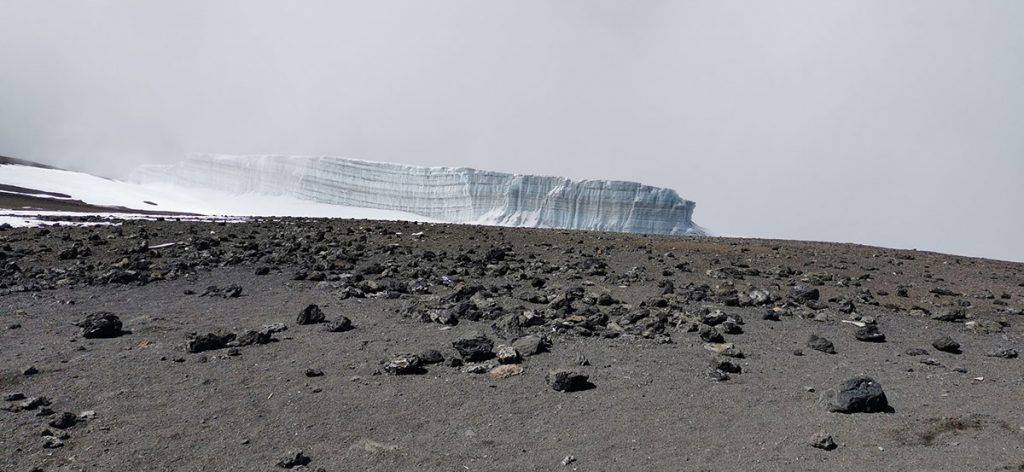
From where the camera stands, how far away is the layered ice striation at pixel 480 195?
40.6 meters

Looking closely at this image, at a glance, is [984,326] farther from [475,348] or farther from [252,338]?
[252,338]

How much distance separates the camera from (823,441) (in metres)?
4.93

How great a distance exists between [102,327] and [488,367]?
4461 mm

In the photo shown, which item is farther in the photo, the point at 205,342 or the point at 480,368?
the point at 205,342

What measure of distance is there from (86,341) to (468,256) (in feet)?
24.5

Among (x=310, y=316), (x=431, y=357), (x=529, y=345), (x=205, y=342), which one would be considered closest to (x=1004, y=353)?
(x=529, y=345)

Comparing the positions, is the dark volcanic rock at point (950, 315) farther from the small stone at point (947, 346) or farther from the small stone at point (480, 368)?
the small stone at point (480, 368)

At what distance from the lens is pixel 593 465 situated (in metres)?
4.77

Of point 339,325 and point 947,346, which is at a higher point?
point 947,346

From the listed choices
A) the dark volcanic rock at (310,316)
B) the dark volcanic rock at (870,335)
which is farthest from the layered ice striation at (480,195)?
the dark volcanic rock at (870,335)

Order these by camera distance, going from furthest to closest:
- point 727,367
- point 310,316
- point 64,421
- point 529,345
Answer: point 310,316 → point 529,345 → point 727,367 → point 64,421

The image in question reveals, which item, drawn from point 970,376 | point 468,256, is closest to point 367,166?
point 468,256

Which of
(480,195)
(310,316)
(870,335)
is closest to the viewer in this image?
(870,335)

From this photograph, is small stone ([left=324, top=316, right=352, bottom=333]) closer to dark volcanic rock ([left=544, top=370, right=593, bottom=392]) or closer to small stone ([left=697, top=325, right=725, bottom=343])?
dark volcanic rock ([left=544, top=370, right=593, bottom=392])
